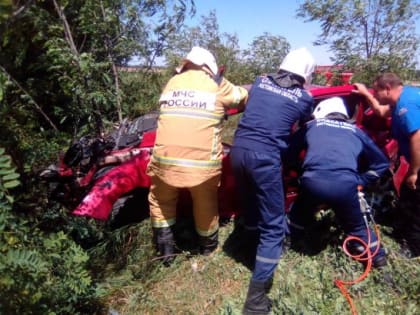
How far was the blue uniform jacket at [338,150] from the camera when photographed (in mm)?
3043

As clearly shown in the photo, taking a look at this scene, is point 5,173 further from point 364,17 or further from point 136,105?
point 364,17

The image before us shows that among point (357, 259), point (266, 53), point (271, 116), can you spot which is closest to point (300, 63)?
point (271, 116)

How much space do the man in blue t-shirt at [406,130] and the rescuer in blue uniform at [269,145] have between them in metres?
0.67

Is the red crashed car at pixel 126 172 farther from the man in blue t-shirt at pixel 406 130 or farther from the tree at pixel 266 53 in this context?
the tree at pixel 266 53

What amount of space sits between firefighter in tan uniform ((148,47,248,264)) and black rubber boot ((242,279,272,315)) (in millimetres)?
690

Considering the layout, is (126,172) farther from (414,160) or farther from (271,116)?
(414,160)

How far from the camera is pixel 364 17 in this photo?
23.9ft

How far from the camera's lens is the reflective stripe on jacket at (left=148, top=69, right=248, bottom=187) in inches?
119

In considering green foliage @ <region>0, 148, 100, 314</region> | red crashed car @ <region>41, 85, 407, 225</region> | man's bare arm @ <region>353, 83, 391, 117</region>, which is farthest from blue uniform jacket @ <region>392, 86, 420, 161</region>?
green foliage @ <region>0, 148, 100, 314</region>

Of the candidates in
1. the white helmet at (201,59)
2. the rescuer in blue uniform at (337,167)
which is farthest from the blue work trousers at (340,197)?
the white helmet at (201,59)

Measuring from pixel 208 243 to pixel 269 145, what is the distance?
3.38 ft

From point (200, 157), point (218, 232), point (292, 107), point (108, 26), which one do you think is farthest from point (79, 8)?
point (218, 232)

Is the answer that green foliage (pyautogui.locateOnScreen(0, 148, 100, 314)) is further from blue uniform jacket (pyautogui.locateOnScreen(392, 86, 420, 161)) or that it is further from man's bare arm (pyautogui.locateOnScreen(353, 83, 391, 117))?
man's bare arm (pyautogui.locateOnScreen(353, 83, 391, 117))

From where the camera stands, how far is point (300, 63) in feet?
10.2
